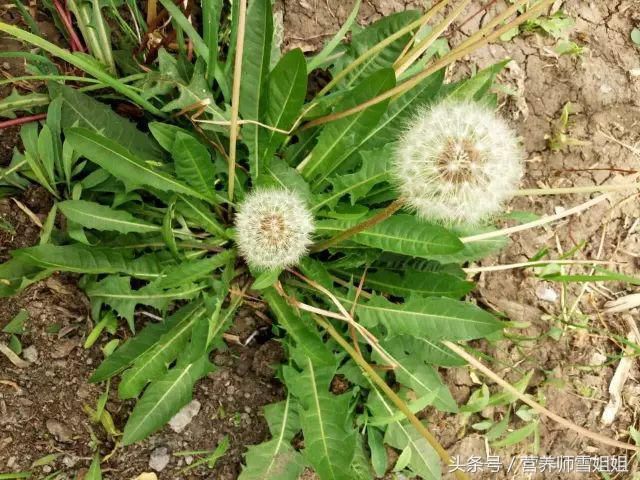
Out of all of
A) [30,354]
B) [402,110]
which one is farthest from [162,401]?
[402,110]

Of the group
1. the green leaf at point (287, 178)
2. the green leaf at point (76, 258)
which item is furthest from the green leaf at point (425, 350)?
the green leaf at point (76, 258)

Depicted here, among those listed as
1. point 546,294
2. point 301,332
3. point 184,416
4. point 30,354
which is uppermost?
point 546,294

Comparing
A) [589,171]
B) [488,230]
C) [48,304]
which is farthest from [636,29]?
[48,304]

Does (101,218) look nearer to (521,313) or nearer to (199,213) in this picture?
(199,213)

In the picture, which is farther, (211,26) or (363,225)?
(211,26)

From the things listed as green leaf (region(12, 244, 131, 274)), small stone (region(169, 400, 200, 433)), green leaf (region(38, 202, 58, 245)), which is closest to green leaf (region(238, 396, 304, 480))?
small stone (region(169, 400, 200, 433))

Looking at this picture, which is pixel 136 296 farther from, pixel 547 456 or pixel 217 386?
pixel 547 456

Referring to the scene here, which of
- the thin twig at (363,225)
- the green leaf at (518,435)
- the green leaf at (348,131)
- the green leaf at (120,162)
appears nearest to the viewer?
the thin twig at (363,225)

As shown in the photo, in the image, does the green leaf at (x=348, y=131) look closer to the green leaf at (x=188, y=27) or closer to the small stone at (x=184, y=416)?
the green leaf at (x=188, y=27)
